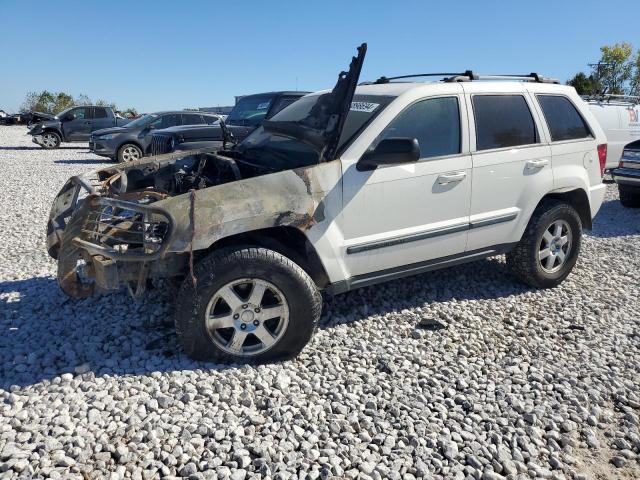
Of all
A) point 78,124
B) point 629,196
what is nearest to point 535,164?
point 629,196

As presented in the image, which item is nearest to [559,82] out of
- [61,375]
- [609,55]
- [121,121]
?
[61,375]

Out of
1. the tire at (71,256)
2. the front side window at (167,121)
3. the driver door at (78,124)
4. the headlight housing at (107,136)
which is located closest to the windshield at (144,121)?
the front side window at (167,121)

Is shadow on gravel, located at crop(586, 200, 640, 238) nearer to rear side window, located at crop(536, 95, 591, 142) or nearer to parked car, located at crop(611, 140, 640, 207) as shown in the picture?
parked car, located at crop(611, 140, 640, 207)

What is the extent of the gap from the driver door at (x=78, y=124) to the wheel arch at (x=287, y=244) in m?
18.8

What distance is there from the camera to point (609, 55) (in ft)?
125

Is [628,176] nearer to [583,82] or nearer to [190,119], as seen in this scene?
[190,119]

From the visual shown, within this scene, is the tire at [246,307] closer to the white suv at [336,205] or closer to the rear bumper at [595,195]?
the white suv at [336,205]

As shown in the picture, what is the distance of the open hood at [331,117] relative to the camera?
357 centimetres

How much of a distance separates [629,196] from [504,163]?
650 centimetres

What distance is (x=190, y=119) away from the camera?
15.1 m

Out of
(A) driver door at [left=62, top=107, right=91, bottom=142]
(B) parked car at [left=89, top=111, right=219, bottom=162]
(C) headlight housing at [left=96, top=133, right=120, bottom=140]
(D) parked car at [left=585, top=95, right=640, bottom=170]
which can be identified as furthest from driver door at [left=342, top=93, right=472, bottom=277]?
(A) driver door at [left=62, top=107, right=91, bottom=142]

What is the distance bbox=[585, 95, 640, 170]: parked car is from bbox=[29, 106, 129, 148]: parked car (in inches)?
658

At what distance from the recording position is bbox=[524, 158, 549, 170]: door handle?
176 inches

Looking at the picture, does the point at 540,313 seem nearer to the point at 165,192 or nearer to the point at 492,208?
the point at 492,208
